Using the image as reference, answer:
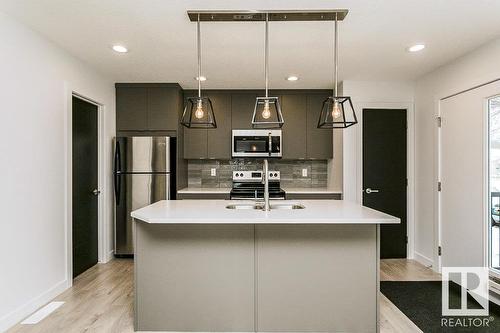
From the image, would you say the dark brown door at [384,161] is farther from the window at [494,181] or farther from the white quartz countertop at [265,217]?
the white quartz countertop at [265,217]

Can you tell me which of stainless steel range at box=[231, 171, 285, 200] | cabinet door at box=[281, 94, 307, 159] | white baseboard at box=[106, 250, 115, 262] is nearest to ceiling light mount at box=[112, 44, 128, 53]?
stainless steel range at box=[231, 171, 285, 200]

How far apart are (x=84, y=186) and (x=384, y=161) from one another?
369cm

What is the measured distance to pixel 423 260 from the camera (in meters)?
3.94

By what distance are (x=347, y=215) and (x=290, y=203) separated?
0.86 metres

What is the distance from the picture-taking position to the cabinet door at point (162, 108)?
170 inches

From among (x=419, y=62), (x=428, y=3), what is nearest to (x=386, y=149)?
(x=419, y=62)

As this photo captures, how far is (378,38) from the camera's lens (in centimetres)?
280

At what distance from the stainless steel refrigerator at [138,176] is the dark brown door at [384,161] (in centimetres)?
261

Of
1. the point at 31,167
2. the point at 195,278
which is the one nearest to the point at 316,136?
the point at 195,278

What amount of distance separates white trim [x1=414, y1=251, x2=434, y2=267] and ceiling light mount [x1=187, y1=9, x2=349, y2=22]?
303cm

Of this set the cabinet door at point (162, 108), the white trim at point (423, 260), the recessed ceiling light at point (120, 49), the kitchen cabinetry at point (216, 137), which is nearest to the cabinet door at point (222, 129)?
the kitchen cabinetry at point (216, 137)

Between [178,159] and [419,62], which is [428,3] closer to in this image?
[419,62]

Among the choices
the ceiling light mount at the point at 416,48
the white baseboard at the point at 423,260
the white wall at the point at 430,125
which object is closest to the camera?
the ceiling light mount at the point at 416,48

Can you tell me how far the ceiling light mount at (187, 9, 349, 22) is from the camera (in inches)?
90.7
